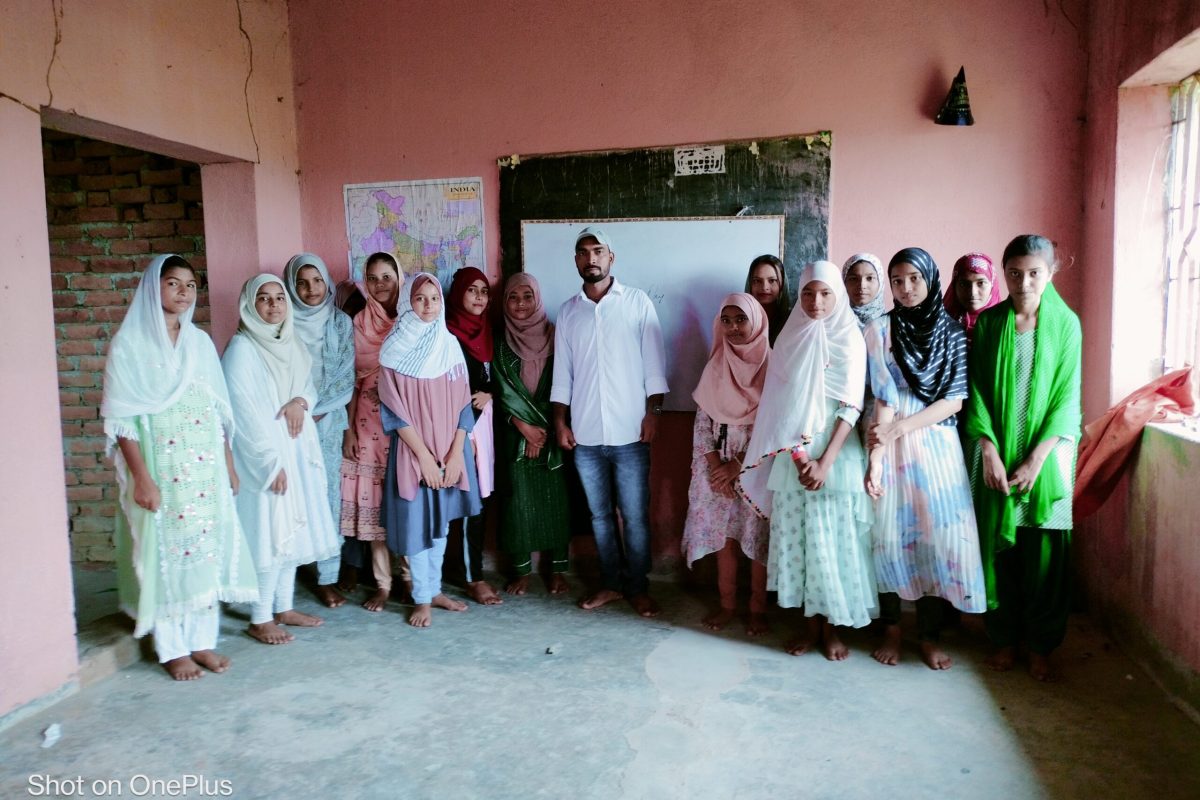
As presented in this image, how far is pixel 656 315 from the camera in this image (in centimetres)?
360

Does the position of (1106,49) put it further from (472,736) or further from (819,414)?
Result: (472,736)

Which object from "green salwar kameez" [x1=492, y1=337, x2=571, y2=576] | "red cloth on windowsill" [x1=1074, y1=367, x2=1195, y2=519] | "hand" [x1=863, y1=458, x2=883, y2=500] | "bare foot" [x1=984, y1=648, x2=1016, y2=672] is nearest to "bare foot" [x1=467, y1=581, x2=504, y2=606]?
"green salwar kameez" [x1=492, y1=337, x2=571, y2=576]

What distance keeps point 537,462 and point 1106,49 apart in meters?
2.87

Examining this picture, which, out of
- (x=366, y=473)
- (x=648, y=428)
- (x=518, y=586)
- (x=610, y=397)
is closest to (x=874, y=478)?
(x=648, y=428)

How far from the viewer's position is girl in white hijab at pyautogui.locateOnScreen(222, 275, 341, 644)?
322cm

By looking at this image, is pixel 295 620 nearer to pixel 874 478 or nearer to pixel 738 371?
pixel 738 371

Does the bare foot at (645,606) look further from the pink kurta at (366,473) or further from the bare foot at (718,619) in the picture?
the pink kurta at (366,473)

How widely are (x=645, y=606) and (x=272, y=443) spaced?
1717mm

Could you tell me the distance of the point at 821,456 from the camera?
2920 millimetres

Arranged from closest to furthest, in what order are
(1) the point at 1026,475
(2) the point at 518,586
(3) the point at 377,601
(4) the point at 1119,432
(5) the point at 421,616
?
(1) the point at 1026,475, (4) the point at 1119,432, (5) the point at 421,616, (3) the point at 377,601, (2) the point at 518,586

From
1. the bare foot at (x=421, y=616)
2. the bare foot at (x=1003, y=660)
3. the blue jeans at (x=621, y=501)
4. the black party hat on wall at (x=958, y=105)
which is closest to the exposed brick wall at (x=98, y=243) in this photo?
the bare foot at (x=421, y=616)

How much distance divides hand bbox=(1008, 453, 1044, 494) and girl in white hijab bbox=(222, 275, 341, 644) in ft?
9.03

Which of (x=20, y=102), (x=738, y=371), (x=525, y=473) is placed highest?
(x=20, y=102)

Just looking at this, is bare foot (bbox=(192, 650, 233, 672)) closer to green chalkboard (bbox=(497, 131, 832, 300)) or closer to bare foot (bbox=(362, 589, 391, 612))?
bare foot (bbox=(362, 589, 391, 612))
